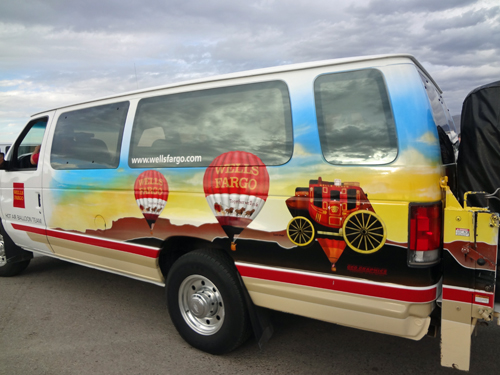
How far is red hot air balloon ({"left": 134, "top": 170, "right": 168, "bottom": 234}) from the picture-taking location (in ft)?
11.0

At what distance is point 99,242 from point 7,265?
93.9 inches

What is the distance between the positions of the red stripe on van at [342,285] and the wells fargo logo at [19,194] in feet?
10.5

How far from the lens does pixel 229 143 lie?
301cm

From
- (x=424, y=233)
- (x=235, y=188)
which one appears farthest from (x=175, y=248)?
(x=424, y=233)

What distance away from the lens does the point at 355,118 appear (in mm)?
2516

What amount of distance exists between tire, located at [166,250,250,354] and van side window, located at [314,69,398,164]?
1234 mm

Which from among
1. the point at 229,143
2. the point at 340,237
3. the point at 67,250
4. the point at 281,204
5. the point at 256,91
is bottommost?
the point at 67,250

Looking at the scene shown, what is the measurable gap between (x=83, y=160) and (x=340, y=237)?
2810 millimetres

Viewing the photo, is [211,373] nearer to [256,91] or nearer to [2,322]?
[256,91]

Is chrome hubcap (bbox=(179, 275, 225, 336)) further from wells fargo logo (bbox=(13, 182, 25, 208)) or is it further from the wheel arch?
wells fargo logo (bbox=(13, 182, 25, 208))

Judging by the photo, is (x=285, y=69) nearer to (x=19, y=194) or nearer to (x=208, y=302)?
(x=208, y=302)

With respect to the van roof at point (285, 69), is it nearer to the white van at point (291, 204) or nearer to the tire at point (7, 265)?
the white van at point (291, 204)

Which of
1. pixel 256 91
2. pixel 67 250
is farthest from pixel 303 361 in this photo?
pixel 67 250

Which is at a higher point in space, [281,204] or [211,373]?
[281,204]
